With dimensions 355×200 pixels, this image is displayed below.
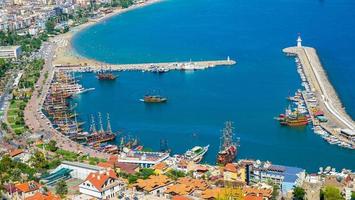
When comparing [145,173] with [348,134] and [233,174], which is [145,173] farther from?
[348,134]

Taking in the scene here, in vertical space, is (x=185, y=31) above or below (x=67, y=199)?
above

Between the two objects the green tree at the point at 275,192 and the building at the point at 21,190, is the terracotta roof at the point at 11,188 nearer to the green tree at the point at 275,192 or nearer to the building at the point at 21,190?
the building at the point at 21,190

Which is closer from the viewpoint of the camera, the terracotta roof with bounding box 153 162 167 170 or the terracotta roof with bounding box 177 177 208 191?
the terracotta roof with bounding box 177 177 208 191

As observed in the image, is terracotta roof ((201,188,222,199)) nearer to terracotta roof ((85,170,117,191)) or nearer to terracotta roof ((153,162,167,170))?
terracotta roof ((85,170,117,191))

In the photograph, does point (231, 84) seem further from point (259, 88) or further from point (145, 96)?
point (145, 96)

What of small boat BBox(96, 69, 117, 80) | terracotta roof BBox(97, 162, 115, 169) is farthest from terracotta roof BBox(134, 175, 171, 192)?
small boat BBox(96, 69, 117, 80)

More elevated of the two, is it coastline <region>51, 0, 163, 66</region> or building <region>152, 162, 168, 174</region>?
coastline <region>51, 0, 163, 66</region>

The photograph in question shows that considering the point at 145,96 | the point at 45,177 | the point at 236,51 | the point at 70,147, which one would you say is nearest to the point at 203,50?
the point at 236,51
